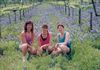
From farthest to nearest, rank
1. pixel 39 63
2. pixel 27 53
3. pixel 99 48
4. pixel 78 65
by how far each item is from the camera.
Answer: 1. pixel 99 48
2. pixel 27 53
3. pixel 39 63
4. pixel 78 65

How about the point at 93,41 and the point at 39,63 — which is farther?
the point at 93,41

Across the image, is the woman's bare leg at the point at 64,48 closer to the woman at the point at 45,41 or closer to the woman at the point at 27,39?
the woman at the point at 45,41

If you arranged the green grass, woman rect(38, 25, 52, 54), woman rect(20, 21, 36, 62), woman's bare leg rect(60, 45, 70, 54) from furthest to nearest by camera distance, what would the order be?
woman rect(38, 25, 52, 54)
woman's bare leg rect(60, 45, 70, 54)
woman rect(20, 21, 36, 62)
the green grass


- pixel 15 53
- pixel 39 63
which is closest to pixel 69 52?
pixel 39 63

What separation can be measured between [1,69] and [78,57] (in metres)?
2.37

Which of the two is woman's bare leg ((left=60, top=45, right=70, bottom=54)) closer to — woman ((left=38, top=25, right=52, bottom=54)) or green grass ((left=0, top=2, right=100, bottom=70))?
green grass ((left=0, top=2, right=100, bottom=70))

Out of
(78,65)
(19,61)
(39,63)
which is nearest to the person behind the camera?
(78,65)

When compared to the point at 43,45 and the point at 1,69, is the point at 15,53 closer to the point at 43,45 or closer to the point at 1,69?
the point at 43,45

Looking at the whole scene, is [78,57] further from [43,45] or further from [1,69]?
[1,69]

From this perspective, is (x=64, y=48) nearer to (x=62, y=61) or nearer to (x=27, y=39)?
(x=62, y=61)

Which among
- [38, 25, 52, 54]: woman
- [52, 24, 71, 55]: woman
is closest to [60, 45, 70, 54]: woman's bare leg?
[52, 24, 71, 55]: woman

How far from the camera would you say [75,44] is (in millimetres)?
11281

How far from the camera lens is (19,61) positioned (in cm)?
984

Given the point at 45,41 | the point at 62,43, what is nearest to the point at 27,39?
the point at 45,41
